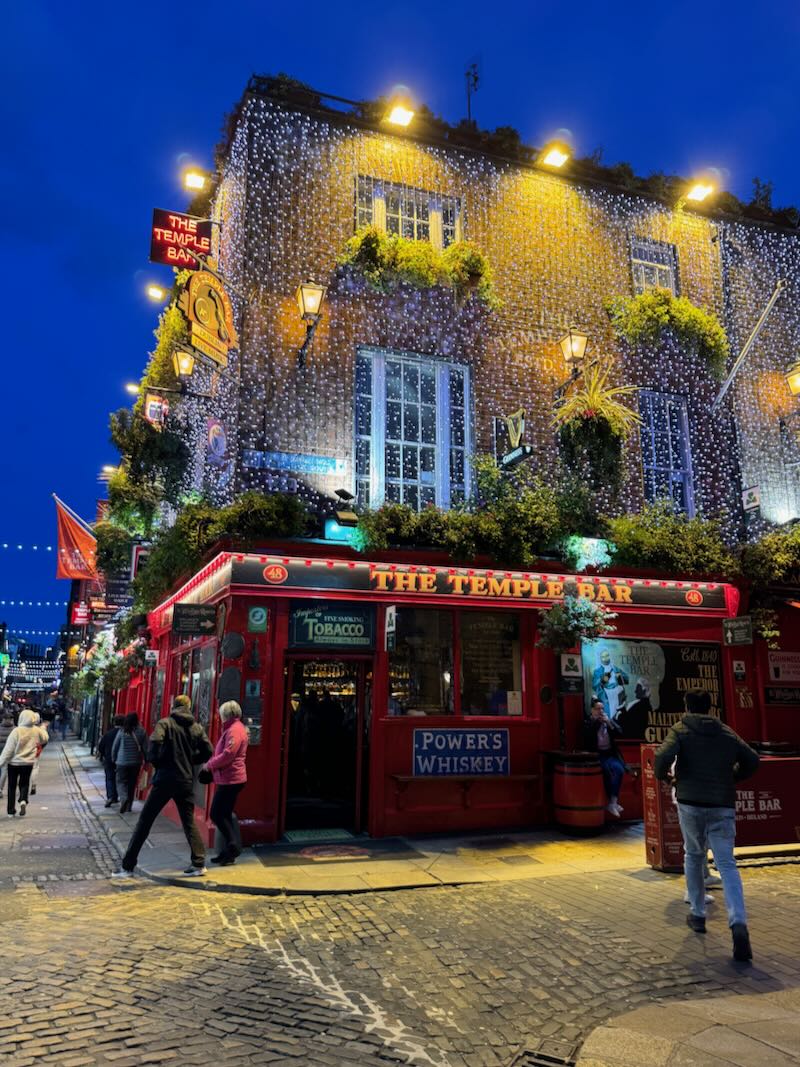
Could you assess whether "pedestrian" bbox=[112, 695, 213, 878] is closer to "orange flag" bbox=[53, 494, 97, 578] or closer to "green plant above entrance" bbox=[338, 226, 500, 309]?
"green plant above entrance" bbox=[338, 226, 500, 309]

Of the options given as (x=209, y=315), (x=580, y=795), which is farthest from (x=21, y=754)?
(x=580, y=795)

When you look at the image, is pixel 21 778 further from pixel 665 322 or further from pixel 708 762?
pixel 665 322

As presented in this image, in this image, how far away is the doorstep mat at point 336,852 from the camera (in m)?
9.27

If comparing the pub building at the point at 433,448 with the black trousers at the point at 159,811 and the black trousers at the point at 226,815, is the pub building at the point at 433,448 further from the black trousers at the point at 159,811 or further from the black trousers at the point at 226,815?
the black trousers at the point at 159,811

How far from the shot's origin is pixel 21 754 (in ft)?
43.8

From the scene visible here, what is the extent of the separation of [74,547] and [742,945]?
68.1 ft

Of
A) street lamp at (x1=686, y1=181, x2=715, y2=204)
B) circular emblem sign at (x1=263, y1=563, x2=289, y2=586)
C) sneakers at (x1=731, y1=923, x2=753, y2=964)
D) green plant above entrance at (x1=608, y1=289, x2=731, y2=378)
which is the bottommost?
sneakers at (x1=731, y1=923, x2=753, y2=964)

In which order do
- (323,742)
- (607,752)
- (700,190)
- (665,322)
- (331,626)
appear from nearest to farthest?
1. (331,626)
2. (607,752)
3. (323,742)
4. (665,322)
5. (700,190)

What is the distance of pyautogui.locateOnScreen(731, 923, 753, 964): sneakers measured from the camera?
5.59 metres

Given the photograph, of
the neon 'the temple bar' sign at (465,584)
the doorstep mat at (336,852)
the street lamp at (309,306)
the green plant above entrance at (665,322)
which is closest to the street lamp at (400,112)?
the street lamp at (309,306)

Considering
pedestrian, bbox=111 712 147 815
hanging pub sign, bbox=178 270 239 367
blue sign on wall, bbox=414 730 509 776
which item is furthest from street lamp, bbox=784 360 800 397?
pedestrian, bbox=111 712 147 815

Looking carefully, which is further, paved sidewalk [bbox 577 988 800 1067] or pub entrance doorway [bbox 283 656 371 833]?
pub entrance doorway [bbox 283 656 371 833]

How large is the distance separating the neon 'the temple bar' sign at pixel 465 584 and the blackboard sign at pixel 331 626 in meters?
0.48

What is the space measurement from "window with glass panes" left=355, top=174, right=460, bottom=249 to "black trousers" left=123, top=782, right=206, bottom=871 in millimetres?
9722
